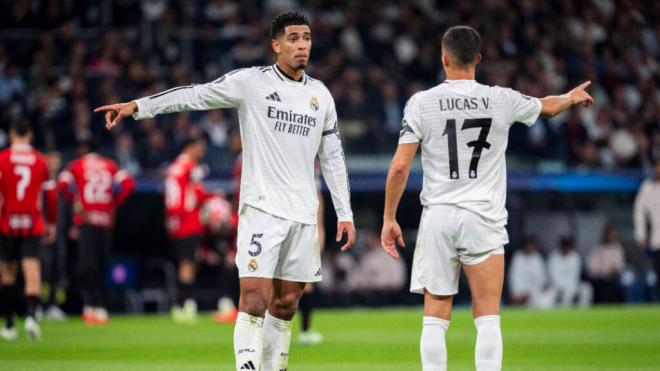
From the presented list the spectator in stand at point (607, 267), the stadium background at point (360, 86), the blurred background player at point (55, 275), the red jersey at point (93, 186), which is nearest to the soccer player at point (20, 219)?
the red jersey at point (93, 186)

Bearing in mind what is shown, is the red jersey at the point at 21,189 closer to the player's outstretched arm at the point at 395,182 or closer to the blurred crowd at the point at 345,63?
the blurred crowd at the point at 345,63

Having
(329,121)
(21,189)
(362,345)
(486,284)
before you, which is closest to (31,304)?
(21,189)

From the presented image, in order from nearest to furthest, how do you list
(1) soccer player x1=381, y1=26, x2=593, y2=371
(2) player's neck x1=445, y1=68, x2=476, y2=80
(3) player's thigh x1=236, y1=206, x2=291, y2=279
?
(1) soccer player x1=381, y1=26, x2=593, y2=371, (2) player's neck x1=445, y1=68, x2=476, y2=80, (3) player's thigh x1=236, y1=206, x2=291, y2=279

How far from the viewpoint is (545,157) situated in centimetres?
2369

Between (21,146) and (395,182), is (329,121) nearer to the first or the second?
(395,182)

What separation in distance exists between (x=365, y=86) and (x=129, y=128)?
4606 mm

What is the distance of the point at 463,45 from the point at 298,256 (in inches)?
68.0

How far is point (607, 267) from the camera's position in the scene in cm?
2327

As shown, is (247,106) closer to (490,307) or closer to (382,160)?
(490,307)

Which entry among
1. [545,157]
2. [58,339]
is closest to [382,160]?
[545,157]

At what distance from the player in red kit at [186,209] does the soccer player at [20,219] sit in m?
3.41

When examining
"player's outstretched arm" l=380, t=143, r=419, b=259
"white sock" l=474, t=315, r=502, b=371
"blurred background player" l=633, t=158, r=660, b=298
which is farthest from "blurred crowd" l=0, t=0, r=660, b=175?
"white sock" l=474, t=315, r=502, b=371

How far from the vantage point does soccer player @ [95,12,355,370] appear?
25.8 feet

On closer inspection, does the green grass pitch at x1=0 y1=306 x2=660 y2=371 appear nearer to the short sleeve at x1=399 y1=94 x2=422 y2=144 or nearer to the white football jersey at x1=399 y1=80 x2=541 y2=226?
the white football jersey at x1=399 y1=80 x2=541 y2=226
